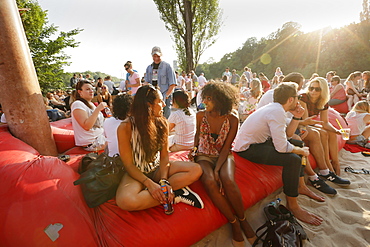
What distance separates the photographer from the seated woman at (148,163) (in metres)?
1.59

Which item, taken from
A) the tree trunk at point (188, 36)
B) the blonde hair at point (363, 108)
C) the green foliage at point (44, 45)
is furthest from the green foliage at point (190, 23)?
the blonde hair at point (363, 108)

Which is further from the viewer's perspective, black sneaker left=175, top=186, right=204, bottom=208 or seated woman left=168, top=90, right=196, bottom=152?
seated woman left=168, top=90, right=196, bottom=152

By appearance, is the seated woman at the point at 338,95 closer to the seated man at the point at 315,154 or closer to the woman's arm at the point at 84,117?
the seated man at the point at 315,154

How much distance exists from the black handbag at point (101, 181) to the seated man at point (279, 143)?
4.79 ft

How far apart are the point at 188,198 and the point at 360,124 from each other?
3943 millimetres

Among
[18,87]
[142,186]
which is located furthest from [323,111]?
[18,87]

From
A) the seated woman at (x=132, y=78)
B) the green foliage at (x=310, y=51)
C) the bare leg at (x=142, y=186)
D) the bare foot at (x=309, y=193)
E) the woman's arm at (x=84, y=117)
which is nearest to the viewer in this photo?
the bare leg at (x=142, y=186)

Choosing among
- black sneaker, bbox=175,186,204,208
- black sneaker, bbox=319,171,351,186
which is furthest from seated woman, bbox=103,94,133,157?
black sneaker, bbox=319,171,351,186

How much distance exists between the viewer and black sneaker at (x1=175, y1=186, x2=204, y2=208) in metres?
1.69

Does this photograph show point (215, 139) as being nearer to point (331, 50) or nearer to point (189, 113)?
point (189, 113)

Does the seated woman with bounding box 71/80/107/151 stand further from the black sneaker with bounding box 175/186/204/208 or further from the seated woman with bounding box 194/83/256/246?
the black sneaker with bounding box 175/186/204/208

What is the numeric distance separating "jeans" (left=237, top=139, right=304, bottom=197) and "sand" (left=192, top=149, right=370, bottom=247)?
34 cm

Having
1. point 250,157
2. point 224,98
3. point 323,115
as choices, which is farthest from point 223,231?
point 323,115

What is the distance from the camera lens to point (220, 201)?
1708mm
